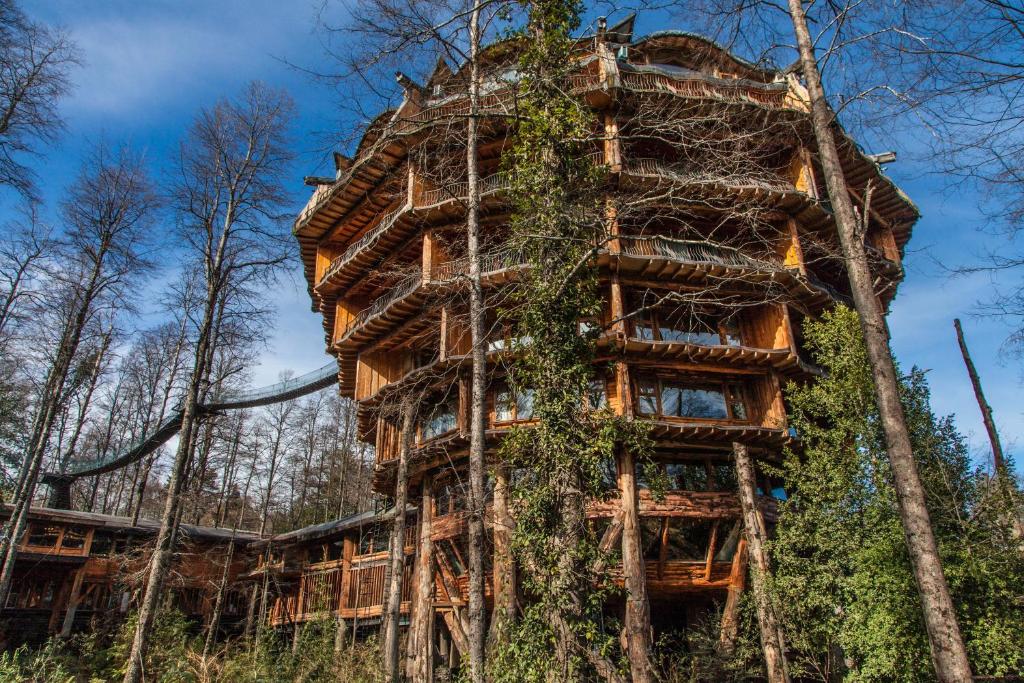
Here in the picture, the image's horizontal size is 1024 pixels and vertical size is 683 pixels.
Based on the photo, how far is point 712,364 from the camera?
16.9m

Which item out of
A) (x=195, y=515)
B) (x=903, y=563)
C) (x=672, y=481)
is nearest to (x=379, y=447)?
(x=672, y=481)

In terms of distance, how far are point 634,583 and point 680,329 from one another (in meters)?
7.48

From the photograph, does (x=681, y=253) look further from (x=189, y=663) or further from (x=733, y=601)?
(x=189, y=663)

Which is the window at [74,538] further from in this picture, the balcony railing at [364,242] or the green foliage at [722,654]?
the green foliage at [722,654]

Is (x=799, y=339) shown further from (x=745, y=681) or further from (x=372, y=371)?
(x=372, y=371)

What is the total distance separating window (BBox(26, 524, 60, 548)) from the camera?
86.2ft

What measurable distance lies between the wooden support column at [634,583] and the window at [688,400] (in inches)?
79.1

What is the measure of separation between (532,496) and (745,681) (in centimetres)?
1168

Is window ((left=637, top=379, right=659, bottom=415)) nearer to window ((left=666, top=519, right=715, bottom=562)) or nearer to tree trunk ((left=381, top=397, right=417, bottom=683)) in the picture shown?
window ((left=666, top=519, right=715, bottom=562))

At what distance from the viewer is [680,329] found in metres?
18.0

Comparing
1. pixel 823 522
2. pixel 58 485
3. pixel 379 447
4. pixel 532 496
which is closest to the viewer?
pixel 532 496

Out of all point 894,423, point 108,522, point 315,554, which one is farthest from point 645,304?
point 108,522

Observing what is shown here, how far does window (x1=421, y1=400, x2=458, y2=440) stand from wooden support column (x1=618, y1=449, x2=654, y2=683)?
17.4ft

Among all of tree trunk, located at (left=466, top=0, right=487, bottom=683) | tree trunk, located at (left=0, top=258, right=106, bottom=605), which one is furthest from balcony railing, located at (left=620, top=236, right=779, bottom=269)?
tree trunk, located at (left=0, top=258, right=106, bottom=605)
